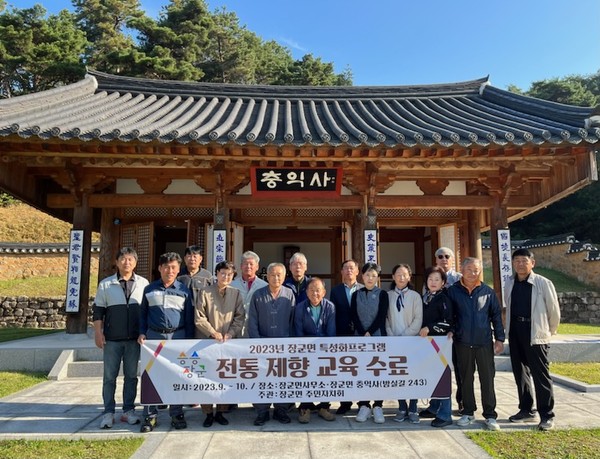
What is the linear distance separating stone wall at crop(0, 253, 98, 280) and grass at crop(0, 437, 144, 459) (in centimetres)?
1652

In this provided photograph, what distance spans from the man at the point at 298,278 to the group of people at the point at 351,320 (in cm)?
15

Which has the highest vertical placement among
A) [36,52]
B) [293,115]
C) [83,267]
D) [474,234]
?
[36,52]

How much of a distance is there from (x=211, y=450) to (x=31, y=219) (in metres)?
26.8

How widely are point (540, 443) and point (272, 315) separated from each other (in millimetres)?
2864

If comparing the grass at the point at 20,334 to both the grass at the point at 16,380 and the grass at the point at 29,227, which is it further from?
the grass at the point at 29,227

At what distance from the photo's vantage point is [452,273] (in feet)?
18.4

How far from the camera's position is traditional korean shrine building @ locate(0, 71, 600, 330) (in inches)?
276

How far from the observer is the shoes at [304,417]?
4535mm

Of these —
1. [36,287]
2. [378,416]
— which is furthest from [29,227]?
[378,416]

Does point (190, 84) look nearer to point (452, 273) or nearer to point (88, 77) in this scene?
point (88, 77)

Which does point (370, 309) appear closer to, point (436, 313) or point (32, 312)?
point (436, 313)

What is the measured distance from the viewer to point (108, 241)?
9742 millimetres

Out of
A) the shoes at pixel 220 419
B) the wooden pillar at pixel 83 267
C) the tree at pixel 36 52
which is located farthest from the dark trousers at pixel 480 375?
the tree at pixel 36 52

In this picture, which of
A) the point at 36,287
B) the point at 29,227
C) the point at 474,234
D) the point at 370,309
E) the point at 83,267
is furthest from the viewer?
the point at 29,227
